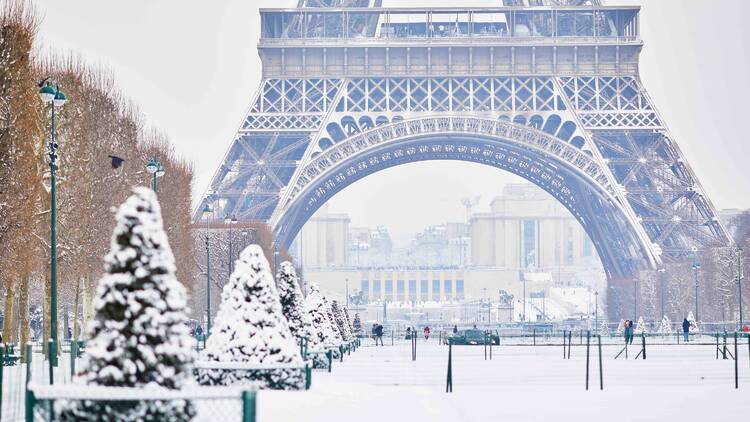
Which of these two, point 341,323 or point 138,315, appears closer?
point 138,315

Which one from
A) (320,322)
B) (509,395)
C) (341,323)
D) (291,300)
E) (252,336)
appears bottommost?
(509,395)

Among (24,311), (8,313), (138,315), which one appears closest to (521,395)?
(138,315)

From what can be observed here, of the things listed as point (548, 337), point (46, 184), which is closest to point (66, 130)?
point (46, 184)

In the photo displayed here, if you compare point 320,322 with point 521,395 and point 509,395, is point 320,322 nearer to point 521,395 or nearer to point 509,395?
point 509,395

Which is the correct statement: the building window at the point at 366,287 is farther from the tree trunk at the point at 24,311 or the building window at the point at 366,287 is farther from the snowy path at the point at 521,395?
the snowy path at the point at 521,395

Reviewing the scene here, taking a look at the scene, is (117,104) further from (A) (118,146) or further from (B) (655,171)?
(B) (655,171)

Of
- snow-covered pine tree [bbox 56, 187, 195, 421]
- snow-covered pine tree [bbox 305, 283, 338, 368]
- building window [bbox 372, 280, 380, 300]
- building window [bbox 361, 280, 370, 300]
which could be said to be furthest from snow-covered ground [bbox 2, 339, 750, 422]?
building window [bbox 372, 280, 380, 300]
